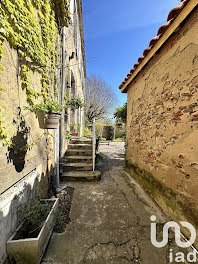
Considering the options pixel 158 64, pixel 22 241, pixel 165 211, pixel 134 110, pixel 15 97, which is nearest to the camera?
pixel 22 241

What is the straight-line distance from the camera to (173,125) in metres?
1.96

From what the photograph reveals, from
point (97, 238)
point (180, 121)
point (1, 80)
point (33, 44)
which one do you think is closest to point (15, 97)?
point (1, 80)

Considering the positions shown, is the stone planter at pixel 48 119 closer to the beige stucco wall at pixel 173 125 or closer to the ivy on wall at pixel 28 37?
the ivy on wall at pixel 28 37

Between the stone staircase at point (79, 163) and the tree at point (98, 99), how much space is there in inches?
500

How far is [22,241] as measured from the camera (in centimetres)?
118

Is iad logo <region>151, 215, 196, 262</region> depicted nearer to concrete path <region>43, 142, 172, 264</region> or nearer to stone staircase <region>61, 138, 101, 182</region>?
concrete path <region>43, 142, 172, 264</region>

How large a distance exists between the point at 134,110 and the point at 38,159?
306 cm

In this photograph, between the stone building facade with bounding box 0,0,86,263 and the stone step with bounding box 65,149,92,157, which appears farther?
the stone step with bounding box 65,149,92,157

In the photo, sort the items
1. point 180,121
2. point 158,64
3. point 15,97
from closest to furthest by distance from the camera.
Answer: point 15,97 < point 180,121 < point 158,64

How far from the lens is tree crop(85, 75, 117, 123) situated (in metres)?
16.9

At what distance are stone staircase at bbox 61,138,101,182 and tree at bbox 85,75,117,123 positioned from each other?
12700mm

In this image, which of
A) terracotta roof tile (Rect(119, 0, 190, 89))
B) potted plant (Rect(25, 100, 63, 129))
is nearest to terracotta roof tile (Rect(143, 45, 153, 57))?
terracotta roof tile (Rect(119, 0, 190, 89))

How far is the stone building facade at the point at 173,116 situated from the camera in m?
1.57

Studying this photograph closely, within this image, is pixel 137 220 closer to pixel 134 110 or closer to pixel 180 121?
pixel 180 121
